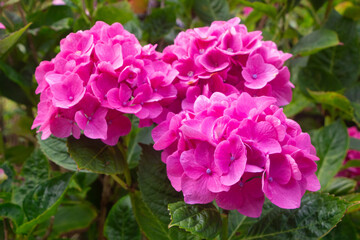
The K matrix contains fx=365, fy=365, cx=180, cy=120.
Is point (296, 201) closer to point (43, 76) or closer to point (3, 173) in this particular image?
point (43, 76)

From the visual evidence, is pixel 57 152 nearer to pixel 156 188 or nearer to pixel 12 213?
pixel 12 213

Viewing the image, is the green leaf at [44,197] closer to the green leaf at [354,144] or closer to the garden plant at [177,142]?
the garden plant at [177,142]

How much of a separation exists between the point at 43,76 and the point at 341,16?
3.41 ft

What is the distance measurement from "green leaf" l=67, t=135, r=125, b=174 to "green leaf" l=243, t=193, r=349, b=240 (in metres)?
0.31

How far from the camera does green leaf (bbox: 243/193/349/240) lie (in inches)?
25.1

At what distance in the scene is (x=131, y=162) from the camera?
0.96 meters

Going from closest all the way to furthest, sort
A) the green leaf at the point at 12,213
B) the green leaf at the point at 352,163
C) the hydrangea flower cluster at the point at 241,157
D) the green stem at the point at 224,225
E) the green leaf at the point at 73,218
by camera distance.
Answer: the hydrangea flower cluster at the point at 241,157
the green stem at the point at 224,225
the green leaf at the point at 12,213
the green leaf at the point at 73,218
the green leaf at the point at 352,163

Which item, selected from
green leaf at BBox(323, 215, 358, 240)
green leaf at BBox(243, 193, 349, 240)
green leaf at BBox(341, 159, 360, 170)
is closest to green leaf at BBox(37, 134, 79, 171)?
green leaf at BBox(243, 193, 349, 240)

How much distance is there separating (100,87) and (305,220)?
0.45 m

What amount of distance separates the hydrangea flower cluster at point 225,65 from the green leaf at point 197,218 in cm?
18

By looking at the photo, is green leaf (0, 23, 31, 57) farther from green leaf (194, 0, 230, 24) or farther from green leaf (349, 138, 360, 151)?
green leaf (349, 138, 360, 151)

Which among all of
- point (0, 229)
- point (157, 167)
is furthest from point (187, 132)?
point (0, 229)

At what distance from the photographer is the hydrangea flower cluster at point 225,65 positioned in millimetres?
697

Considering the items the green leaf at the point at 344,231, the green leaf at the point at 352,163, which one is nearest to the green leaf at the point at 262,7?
the green leaf at the point at 352,163
